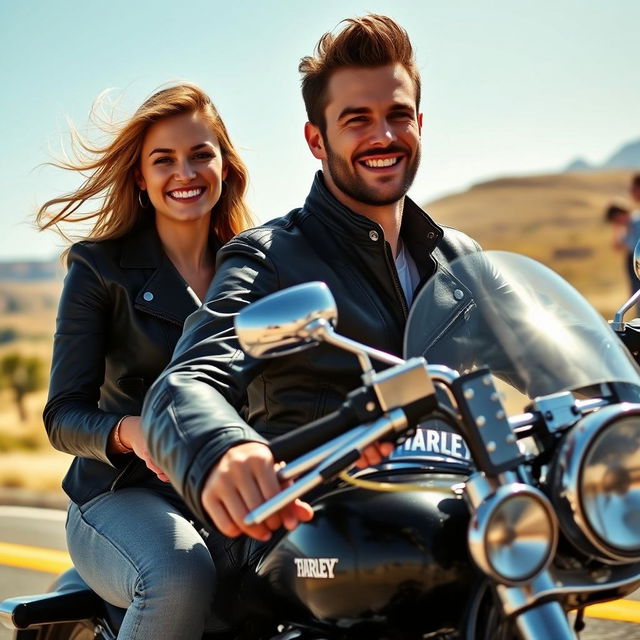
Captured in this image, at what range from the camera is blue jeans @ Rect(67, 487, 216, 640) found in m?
2.25

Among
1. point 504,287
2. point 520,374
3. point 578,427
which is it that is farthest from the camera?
point 504,287

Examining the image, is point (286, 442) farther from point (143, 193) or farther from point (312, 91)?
point (143, 193)

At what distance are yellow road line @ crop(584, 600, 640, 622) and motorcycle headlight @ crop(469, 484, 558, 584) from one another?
2491 mm

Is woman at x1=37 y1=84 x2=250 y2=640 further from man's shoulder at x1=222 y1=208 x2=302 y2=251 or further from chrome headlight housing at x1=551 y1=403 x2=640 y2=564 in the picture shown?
chrome headlight housing at x1=551 y1=403 x2=640 y2=564

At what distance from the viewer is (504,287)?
5.90 feet

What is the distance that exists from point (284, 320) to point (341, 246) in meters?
1.14

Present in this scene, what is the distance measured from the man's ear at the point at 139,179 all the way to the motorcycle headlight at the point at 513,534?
8.03 ft

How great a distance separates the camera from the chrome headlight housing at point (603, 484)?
55.3 inches

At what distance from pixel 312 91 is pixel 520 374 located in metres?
1.28

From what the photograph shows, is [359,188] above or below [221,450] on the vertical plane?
above

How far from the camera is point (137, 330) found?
10.2ft

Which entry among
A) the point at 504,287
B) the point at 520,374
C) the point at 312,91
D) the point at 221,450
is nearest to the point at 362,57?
the point at 312,91

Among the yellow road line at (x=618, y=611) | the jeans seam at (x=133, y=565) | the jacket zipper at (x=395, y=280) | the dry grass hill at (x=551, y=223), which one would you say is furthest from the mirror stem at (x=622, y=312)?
the dry grass hill at (x=551, y=223)

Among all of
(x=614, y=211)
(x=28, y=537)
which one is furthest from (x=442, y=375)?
(x=614, y=211)
